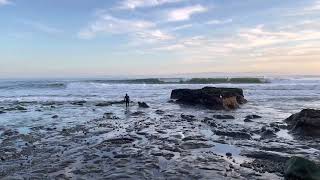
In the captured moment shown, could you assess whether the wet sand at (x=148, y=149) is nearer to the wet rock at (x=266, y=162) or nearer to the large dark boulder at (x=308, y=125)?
the wet rock at (x=266, y=162)

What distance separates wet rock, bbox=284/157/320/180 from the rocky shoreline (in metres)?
0.03

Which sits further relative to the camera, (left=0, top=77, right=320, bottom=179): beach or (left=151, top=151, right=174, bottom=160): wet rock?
(left=151, top=151, right=174, bottom=160): wet rock

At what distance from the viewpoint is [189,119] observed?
25.0 m

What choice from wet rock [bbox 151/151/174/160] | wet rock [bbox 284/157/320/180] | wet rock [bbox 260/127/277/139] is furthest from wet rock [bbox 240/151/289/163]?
wet rock [bbox 260/127/277/139]

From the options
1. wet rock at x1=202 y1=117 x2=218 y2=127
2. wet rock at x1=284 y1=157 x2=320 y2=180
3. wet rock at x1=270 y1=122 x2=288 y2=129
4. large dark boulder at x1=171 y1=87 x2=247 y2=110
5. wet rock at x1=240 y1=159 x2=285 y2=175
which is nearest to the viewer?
wet rock at x1=284 y1=157 x2=320 y2=180

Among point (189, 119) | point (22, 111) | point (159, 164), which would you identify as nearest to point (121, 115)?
point (189, 119)

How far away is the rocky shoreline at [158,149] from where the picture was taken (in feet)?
39.4

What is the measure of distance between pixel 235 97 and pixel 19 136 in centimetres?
2165

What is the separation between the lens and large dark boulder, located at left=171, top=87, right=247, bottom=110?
1314 inches

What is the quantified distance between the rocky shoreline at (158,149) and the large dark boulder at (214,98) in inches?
326

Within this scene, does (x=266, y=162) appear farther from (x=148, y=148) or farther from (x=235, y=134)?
(x=235, y=134)

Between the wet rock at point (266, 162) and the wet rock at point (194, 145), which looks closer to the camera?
the wet rock at point (266, 162)

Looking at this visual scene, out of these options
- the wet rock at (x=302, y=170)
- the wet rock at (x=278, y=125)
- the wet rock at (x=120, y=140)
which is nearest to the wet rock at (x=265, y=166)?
the wet rock at (x=302, y=170)

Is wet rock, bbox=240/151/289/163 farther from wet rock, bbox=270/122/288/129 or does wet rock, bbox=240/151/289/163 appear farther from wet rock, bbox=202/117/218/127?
wet rock, bbox=202/117/218/127
